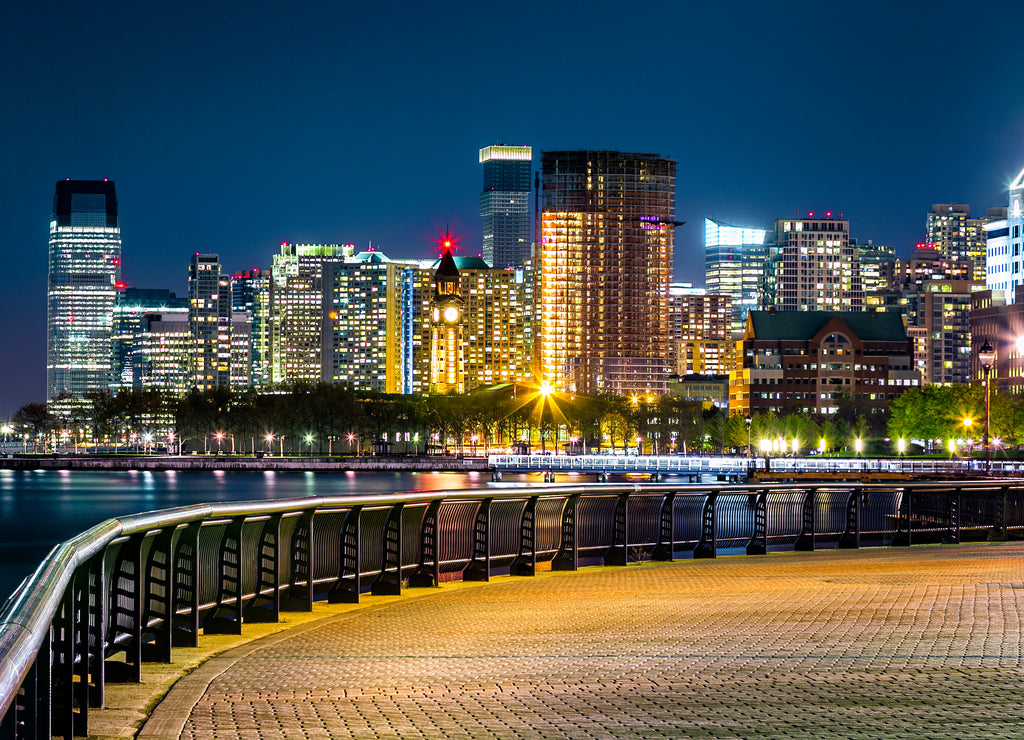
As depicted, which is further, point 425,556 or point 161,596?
point 425,556

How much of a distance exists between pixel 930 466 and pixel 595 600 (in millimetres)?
103927

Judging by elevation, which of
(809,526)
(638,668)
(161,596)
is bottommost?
(809,526)

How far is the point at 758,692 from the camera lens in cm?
1168

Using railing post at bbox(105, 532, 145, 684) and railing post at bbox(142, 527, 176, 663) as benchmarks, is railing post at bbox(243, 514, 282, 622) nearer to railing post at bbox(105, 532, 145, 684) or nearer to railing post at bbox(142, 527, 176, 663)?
railing post at bbox(142, 527, 176, 663)

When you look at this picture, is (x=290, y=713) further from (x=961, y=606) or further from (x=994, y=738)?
(x=961, y=606)

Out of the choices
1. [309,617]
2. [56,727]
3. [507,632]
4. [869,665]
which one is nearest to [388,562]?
[309,617]

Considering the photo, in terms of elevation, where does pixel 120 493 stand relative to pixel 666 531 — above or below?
below

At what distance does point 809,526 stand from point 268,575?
55.7 ft

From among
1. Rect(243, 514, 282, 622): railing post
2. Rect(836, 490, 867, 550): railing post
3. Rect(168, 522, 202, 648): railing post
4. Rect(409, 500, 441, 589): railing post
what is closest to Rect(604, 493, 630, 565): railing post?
Rect(409, 500, 441, 589): railing post

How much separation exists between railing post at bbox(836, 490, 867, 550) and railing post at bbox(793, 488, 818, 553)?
36.8 inches

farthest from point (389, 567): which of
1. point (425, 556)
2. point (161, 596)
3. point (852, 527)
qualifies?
point (852, 527)

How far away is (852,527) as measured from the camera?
107 ft

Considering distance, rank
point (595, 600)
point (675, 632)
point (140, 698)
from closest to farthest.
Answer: point (140, 698) → point (675, 632) → point (595, 600)

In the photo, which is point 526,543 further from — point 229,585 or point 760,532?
point 229,585
